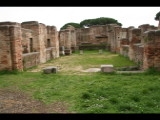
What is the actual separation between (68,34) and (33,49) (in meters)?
12.3

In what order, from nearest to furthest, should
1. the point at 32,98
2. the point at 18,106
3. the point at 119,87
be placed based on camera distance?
the point at 18,106
the point at 32,98
the point at 119,87

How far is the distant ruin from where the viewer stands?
35.1 feet

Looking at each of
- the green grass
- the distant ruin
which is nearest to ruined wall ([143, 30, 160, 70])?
the distant ruin

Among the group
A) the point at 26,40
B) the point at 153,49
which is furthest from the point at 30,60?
the point at 153,49

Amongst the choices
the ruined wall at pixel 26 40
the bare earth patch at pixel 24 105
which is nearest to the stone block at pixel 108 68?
the bare earth patch at pixel 24 105

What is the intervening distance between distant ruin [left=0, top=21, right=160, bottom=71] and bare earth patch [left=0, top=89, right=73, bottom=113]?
535cm

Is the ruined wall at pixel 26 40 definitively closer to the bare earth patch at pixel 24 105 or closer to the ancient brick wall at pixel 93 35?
the bare earth patch at pixel 24 105

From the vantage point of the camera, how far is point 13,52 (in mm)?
12438

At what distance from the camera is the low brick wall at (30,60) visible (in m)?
14.4

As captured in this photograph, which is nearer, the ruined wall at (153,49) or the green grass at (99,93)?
the green grass at (99,93)

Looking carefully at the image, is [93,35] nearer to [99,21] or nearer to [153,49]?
[99,21]

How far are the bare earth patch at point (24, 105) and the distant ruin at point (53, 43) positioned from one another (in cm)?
535

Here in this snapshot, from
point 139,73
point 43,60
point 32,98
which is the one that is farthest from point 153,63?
point 43,60

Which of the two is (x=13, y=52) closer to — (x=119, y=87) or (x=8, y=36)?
(x=8, y=36)
